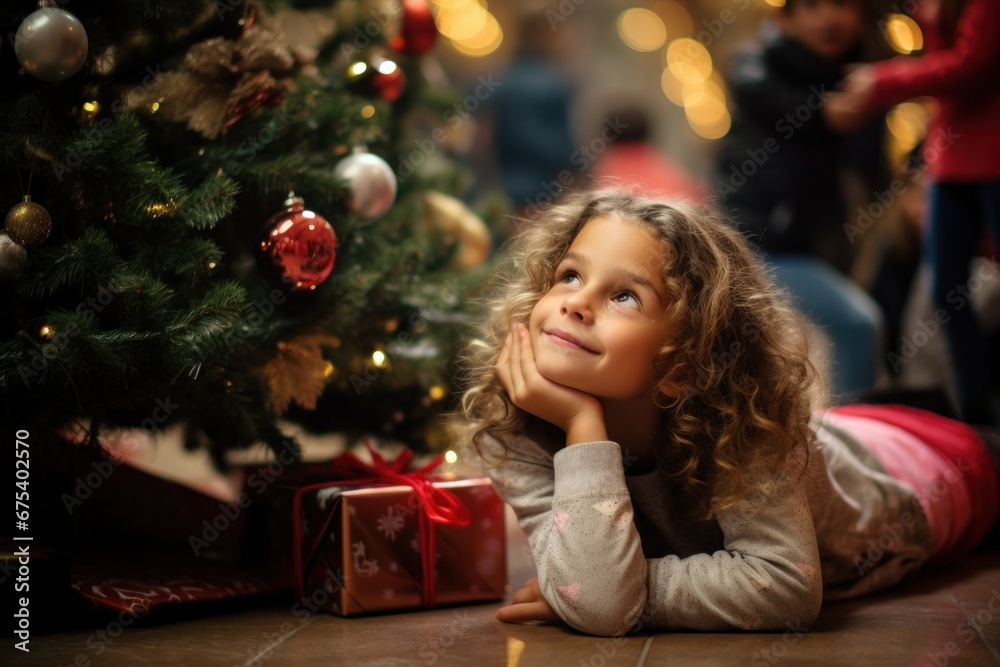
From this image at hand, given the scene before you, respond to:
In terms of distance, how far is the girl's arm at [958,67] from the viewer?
2.43 metres

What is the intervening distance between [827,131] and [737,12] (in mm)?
3781

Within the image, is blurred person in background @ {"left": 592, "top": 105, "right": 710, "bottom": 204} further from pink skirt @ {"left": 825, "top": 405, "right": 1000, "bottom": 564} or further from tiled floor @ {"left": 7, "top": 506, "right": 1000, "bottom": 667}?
tiled floor @ {"left": 7, "top": 506, "right": 1000, "bottom": 667}

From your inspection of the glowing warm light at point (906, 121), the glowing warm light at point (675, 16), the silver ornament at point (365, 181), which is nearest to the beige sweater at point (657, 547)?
the silver ornament at point (365, 181)

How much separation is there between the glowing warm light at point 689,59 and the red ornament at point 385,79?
479cm

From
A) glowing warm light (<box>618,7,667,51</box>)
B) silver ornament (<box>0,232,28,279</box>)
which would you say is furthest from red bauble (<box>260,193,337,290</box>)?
glowing warm light (<box>618,7,667,51</box>)

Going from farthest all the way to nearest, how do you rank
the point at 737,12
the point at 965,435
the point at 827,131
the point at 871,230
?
the point at 737,12, the point at 871,230, the point at 827,131, the point at 965,435

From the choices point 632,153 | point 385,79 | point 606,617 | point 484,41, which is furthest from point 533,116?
point 606,617

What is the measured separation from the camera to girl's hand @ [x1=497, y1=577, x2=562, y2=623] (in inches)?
58.9

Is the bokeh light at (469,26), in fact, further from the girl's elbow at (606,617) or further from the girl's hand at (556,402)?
the girl's elbow at (606,617)

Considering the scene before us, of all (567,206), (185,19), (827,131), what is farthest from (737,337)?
(827,131)

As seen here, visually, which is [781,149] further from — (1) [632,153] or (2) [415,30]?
(1) [632,153]

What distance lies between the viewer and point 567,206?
5.50 ft

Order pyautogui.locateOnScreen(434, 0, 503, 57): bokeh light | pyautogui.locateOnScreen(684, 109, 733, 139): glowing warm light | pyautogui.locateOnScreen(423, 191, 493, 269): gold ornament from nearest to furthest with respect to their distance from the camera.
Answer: pyautogui.locateOnScreen(423, 191, 493, 269): gold ornament < pyautogui.locateOnScreen(434, 0, 503, 57): bokeh light < pyautogui.locateOnScreen(684, 109, 733, 139): glowing warm light

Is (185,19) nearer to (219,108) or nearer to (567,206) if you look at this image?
(219,108)
